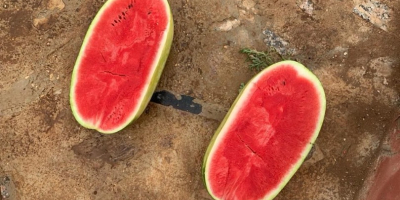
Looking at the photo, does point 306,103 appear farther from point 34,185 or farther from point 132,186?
point 34,185

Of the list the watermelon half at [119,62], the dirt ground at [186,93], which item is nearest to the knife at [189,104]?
the dirt ground at [186,93]

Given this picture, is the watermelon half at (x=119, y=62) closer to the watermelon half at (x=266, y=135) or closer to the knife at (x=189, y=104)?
the knife at (x=189, y=104)

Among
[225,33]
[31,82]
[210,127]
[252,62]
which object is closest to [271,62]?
[252,62]

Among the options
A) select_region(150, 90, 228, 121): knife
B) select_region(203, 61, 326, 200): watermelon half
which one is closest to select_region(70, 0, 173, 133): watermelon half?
select_region(150, 90, 228, 121): knife

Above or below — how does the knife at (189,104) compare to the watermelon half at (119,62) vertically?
below

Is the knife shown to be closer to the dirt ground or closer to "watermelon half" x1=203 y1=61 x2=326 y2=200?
the dirt ground

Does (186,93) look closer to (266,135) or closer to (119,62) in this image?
(119,62)
